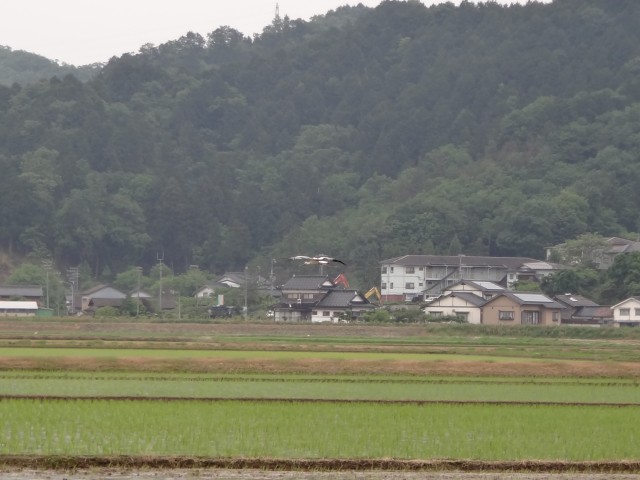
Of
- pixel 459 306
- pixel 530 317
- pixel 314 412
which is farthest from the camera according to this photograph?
pixel 459 306

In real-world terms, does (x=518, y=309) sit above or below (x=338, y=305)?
below

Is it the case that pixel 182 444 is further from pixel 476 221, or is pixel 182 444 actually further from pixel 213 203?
pixel 213 203

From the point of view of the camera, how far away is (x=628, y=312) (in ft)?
191

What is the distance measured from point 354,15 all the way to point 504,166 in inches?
2898

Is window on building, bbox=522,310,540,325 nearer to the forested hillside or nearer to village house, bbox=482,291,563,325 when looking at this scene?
village house, bbox=482,291,563,325

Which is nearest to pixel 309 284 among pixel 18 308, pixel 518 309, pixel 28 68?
pixel 518 309

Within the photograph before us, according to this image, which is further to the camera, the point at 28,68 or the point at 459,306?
the point at 28,68

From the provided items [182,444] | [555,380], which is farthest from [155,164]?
[182,444]

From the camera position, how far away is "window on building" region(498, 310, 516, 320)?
58.9 meters

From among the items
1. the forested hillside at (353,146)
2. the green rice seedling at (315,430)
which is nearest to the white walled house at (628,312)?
the forested hillside at (353,146)

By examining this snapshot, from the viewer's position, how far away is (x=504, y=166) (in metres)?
96.5

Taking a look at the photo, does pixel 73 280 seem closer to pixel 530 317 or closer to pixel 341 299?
pixel 341 299

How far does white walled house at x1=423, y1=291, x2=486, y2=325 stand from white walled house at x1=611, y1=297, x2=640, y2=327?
6.32 meters

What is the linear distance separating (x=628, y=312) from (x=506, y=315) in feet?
18.2
